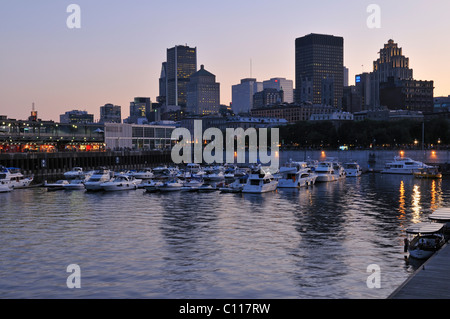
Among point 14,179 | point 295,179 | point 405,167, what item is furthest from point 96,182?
point 405,167

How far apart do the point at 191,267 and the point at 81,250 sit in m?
11.7

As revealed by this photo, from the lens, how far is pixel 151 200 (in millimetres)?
85000

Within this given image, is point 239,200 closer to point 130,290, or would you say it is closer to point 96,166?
point 130,290

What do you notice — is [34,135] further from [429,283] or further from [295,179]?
[429,283]

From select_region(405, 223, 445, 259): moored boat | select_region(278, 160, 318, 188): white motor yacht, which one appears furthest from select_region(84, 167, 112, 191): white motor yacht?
select_region(405, 223, 445, 259): moored boat

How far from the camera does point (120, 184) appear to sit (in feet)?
330

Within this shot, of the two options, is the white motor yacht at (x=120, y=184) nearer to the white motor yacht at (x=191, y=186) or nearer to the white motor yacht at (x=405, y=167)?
the white motor yacht at (x=191, y=186)

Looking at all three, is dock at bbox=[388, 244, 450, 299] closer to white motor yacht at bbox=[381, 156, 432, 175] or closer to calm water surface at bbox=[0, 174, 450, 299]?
calm water surface at bbox=[0, 174, 450, 299]

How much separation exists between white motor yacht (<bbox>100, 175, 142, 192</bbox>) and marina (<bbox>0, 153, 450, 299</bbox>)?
11.1 m

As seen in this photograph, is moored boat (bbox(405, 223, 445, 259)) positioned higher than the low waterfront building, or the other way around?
the low waterfront building

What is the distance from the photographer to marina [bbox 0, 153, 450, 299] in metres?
34.1

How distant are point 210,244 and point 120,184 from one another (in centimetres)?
5647

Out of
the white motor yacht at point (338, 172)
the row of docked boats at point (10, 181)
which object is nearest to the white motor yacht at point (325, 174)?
the white motor yacht at point (338, 172)

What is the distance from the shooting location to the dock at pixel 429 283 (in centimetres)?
2717
